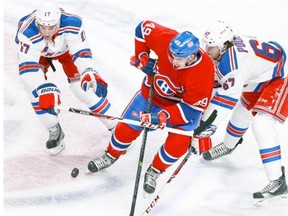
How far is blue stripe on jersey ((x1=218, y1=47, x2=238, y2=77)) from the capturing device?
179 inches

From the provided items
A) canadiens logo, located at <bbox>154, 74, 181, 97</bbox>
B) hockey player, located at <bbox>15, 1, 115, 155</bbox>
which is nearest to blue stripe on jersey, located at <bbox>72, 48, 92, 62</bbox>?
hockey player, located at <bbox>15, 1, 115, 155</bbox>

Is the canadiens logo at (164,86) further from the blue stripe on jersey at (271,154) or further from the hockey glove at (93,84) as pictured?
the blue stripe on jersey at (271,154)

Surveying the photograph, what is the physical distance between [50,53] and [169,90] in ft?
2.69

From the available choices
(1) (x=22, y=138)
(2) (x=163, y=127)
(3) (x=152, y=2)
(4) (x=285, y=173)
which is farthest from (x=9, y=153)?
(3) (x=152, y=2)

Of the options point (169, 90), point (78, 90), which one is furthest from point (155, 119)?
point (78, 90)

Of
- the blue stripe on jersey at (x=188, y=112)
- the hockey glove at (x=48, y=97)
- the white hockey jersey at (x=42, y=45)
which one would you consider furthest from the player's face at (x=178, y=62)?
the hockey glove at (x=48, y=97)

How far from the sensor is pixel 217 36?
4.54m

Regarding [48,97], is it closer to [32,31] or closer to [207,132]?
[32,31]

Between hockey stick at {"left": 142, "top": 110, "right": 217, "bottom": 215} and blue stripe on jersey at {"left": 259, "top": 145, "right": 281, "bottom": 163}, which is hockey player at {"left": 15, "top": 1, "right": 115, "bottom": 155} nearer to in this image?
hockey stick at {"left": 142, "top": 110, "right": 217, "bottom": 215}

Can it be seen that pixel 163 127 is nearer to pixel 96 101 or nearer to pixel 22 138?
pixel 96 101

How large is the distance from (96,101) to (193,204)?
910 mm

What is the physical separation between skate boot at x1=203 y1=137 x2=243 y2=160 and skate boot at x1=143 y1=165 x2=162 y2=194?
55 cm

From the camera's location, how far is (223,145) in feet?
17.0

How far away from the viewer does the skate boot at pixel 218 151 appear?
16.9 feet
